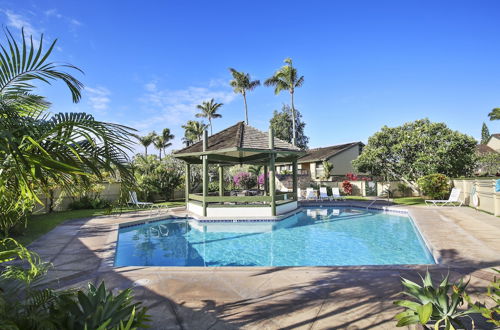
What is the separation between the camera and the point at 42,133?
7.25 feet

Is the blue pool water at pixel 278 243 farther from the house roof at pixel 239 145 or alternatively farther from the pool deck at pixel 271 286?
the house roof at pixel 239 145

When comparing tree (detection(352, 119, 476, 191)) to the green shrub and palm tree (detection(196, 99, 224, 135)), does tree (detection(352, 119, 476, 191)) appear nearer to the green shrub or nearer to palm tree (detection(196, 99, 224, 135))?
the green shrub

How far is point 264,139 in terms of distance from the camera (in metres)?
14.3

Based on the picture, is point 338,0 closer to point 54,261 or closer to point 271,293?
point 271,293

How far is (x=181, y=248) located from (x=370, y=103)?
21141 mm

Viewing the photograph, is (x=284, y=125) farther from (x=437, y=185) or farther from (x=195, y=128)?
(x=437, y=185)

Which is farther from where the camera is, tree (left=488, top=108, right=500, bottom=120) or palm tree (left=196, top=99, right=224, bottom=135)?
palm tree (left=196, top=99, right=224, bottom=135)

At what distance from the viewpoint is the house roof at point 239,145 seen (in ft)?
41.9

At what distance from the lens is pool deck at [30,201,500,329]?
11.5 ft

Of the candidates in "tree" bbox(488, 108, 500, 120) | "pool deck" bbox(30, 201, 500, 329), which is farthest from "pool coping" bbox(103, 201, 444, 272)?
"tree" bbox(488, 108, 500, 120)

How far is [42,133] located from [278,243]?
851 centimetres

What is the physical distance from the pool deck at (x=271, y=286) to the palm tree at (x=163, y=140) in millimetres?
52616

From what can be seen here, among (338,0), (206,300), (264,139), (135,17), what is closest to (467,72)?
(338,0)

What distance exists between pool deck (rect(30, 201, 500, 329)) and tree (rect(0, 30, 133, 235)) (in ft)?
7.26
